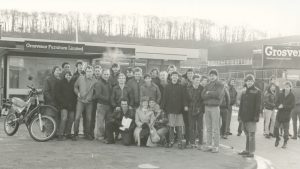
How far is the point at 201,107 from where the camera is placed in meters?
10.5

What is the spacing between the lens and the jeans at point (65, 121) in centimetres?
1071

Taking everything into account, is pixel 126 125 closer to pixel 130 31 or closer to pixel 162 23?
pixel 130 31

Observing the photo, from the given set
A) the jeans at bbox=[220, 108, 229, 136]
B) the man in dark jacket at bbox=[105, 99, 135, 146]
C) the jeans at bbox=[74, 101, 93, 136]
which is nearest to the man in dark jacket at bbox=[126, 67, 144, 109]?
the man in dark jacket at bbox=[105, 99, 135, 146]

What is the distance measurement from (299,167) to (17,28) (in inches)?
2793

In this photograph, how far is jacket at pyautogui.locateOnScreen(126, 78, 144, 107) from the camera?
35.9 feet

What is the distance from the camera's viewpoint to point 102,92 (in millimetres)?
10852

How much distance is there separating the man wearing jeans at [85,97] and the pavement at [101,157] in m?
0.46

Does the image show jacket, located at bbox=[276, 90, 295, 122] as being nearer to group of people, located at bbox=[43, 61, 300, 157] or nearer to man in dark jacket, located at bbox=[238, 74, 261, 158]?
group of people, located at bbox=[43, 61, 300, 157]

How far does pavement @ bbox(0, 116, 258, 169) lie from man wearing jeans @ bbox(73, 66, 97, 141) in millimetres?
462

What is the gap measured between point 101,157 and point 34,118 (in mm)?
2699

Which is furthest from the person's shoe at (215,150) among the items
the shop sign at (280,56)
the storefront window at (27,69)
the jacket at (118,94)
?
the shop sign at (280,56)

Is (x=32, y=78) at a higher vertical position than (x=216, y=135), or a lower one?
higher

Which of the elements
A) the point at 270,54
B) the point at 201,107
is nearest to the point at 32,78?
the point at 201,107

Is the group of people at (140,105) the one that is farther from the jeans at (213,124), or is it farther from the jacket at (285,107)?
the jacket at (285,107)
